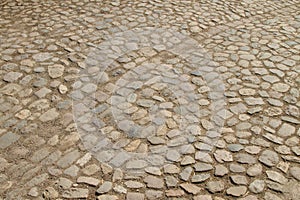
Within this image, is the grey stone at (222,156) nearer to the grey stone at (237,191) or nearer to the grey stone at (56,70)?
the grey stone at (237,191)

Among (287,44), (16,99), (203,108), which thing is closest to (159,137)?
(203,108)

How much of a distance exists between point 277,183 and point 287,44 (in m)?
2.93

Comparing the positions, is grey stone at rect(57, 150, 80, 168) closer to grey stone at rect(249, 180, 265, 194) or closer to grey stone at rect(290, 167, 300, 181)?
grey stone at rect(249, 180, 265, 194)

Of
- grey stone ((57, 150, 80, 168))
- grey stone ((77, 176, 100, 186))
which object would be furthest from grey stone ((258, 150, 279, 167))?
grey stone ((57, 150, 80, 168))

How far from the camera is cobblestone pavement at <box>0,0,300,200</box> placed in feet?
11.1

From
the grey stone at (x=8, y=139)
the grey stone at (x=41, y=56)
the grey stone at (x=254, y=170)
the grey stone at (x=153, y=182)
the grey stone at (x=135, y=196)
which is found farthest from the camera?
the grey stone at (x=41, y=56)

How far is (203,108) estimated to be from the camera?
13.9 ft

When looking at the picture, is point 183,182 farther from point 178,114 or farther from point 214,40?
point 214,40

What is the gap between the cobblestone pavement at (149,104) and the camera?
3383 mm

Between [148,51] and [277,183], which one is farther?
[148,51]

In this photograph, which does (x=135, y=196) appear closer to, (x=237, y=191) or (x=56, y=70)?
(x=237, y=191)

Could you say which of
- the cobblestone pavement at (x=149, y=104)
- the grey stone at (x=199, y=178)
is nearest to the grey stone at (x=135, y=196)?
the cobblestone pavement at (x=149, y=104)

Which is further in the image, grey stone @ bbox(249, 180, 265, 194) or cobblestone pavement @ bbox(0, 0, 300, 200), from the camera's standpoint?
cobblestone pavement @ bbox(0, 0, 300, 200)

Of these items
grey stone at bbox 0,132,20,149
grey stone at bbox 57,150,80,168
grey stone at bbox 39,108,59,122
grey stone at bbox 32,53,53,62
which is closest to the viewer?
grey stone at bbox 57,150,80,168
